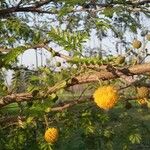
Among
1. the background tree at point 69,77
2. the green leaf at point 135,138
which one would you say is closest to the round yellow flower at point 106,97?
the background tree at point 69,77

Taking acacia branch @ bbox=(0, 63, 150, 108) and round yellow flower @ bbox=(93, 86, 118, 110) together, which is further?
round yellow flower @ bbox=(93, 86, 118, 110)

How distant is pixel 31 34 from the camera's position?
23.8 ft

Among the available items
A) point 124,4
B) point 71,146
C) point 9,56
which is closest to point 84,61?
point 9,56

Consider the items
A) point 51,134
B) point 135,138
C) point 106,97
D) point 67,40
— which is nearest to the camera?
point 106,97

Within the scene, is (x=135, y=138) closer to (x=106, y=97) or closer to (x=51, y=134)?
(x=51, y=134)

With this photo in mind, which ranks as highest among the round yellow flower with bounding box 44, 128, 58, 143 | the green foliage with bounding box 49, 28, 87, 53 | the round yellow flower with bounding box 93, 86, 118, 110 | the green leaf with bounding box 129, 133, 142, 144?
the green foliage with bounding box 49, 28, 87, 53

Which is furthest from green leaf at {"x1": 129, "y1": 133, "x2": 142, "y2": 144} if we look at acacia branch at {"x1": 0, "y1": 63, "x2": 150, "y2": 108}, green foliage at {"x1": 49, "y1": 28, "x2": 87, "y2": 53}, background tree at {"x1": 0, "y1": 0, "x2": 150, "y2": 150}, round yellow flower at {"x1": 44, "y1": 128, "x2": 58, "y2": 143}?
green foliage at {"x1": 49, "y1": 28, "x2": 87, "y2": 53}

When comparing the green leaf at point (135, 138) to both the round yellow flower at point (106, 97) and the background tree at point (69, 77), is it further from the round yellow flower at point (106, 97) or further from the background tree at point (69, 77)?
the round yellow flower at point (106, 97)

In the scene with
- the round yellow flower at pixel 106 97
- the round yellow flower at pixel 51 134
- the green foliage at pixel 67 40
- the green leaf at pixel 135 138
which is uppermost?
the green foliage at pixel 67 40

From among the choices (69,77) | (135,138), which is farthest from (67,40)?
(135,138)

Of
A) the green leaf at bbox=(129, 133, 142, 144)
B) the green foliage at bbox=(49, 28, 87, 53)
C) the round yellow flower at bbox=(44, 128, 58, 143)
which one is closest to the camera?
the green foliage at bbox=(49, 28, 87, 53)

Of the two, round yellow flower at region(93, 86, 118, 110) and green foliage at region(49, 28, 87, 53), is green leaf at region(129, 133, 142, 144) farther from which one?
round yellow flower at region(93, 86, 118, 110)

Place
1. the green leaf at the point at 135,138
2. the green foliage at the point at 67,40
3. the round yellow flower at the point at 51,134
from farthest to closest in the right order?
the green leaf at the point at 135,138 → the round yellow flower at the point at 51,134 → the green foliage at the point at 67,40

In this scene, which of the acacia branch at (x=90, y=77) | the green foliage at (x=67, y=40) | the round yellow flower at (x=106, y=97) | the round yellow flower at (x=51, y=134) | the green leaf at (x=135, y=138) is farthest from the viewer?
the green leaf at (x=135, y=138)
